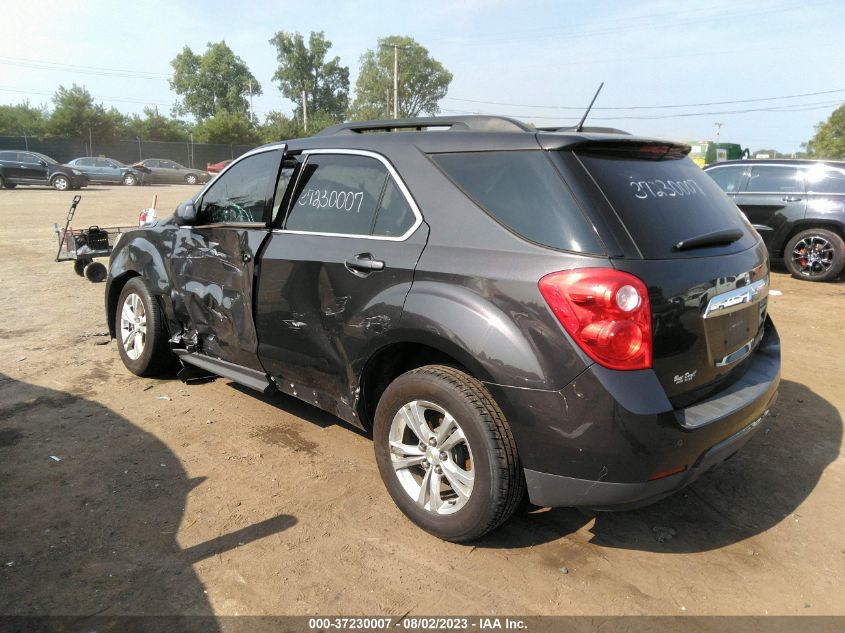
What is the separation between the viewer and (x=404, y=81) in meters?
79.4

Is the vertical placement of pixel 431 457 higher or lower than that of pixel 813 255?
lower

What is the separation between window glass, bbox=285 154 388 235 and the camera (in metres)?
3.04

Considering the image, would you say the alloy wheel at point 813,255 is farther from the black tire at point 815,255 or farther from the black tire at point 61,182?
A: the black tire at point 61,182

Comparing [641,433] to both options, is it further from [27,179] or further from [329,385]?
[27,179]

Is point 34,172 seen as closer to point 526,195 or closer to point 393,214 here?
point 393,214

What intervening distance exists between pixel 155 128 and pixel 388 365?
60.0 metres

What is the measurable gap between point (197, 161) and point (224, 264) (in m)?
50.4

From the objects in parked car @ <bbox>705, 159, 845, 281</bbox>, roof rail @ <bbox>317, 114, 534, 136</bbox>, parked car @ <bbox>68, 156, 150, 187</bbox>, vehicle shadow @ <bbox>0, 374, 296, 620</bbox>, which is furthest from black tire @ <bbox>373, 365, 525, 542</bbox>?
parked car @ <bbox>68, 156, 150, 187</bbox>

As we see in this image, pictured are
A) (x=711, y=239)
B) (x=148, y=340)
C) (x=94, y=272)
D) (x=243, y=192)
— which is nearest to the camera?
(x=711, y=239)

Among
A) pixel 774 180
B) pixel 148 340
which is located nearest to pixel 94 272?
pixel 148 340

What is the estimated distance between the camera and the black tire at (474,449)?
2.43 metres

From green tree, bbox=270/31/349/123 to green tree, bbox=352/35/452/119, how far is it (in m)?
4.93

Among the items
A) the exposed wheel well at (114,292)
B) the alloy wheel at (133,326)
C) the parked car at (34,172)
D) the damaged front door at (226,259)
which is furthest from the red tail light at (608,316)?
the parked car at (34,172)

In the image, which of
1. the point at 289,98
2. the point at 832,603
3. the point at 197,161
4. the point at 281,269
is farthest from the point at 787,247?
the point at 289,98
